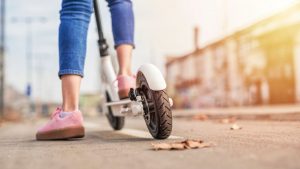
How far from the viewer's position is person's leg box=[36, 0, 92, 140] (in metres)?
3.67

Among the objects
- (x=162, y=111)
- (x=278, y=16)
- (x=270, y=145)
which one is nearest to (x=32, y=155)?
(x=162, y=111)

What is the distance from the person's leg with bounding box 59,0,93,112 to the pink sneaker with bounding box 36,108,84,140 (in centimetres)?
5

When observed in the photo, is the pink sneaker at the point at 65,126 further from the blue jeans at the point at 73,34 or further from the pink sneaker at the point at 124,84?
the pink sneaker at the point at 124,84

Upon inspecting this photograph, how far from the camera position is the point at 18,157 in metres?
2.71

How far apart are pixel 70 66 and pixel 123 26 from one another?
721 mm

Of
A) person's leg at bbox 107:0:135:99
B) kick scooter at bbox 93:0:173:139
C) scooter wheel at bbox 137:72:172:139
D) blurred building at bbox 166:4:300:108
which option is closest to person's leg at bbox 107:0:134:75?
person's leg at bbox 107:0:135:99

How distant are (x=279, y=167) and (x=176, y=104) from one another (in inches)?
1545

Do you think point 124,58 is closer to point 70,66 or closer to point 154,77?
Answer: point 70,66

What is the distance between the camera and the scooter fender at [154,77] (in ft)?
11.3

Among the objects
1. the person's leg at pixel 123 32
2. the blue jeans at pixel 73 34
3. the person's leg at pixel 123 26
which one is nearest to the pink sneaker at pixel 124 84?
the person's leg at pixel 123 32

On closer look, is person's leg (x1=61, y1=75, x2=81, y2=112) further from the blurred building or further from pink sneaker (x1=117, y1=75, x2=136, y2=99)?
the blurred building

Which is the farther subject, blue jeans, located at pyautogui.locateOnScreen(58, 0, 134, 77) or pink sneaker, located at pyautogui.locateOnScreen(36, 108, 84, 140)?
blue jeans, located at pyautogui.locateOnScreen(58, 0, 134, 77)

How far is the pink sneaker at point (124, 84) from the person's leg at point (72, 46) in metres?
0.40

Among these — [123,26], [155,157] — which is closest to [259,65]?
[123,26]
